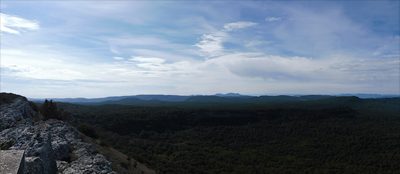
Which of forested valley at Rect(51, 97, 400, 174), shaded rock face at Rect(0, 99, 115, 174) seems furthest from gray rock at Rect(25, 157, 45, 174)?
forested valley at Rect(51, 97, 400, 174)

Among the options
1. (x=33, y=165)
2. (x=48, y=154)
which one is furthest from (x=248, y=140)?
(x=33, y=165)

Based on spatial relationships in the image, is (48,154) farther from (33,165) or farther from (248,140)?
(248,140)

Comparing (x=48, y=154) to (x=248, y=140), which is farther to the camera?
(x=248, y=140)

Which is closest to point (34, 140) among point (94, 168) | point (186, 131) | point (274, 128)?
point (94, 168)

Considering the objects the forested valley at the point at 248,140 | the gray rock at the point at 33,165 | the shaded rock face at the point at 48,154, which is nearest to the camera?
the gray rock at the point at 33,165

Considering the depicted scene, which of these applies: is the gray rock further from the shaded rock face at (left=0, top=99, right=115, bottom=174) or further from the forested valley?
the forested valley

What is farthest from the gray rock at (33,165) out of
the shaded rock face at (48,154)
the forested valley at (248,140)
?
the forested valley at (248,140)

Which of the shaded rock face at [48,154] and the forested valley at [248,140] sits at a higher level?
the shaded rock face at [48,154]

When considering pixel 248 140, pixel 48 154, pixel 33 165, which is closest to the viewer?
pixel 33 165

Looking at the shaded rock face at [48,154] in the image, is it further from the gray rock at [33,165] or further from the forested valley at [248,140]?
the forested valley at [248,140]

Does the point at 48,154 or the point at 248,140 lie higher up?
the point at 48,154
